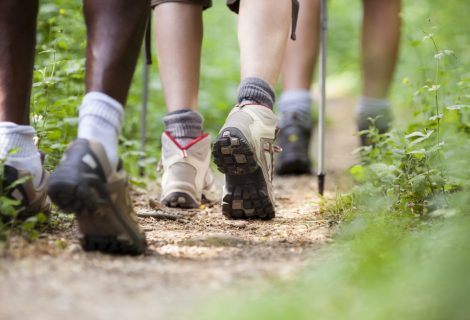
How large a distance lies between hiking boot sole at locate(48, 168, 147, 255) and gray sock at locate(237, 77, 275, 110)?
28.6 inches

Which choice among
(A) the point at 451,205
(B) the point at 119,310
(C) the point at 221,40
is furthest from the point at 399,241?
(C) the point at 221,40

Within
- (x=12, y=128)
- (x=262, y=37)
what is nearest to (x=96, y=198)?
(x=12, y=128)

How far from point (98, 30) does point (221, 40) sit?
8.61 metres

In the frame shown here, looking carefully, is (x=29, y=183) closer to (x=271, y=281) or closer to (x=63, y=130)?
(x=271, y=281)

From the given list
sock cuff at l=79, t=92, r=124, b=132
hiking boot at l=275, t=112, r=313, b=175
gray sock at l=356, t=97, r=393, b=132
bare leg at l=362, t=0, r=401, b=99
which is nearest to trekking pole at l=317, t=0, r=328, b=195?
bare leg at l=362, t=0, r=401, b=99

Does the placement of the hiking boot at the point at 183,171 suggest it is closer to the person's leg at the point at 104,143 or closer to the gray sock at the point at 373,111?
the person's leg at the point at 104,143

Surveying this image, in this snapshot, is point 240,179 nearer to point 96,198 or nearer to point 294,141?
point 96,198

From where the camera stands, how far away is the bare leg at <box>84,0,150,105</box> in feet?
5.32

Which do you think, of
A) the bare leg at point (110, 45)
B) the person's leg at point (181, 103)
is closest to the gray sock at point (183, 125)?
the person's leg at point (181, 103)

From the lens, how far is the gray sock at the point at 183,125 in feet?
8.46

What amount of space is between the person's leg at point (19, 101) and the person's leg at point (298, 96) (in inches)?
86.8

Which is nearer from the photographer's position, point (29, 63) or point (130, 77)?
point (130, 77)

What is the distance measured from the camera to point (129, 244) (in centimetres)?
160

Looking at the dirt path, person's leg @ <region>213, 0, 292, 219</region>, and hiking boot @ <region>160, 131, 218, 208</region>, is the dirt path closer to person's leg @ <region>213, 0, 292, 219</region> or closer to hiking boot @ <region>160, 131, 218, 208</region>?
person's leg @ <region>213, 0, 292, 219</region>
